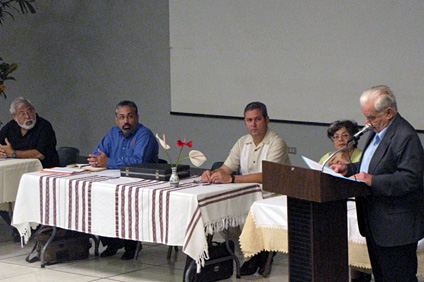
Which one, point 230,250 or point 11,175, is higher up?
point 11,175

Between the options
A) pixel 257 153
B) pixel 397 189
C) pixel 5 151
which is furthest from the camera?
pixel 5 151

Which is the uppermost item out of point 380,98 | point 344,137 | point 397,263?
point 380,98

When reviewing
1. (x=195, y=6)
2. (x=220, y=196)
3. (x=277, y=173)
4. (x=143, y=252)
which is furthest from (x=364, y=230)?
(x=195, y=6)

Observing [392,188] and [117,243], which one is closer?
[392,188]

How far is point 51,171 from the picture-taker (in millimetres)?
5027

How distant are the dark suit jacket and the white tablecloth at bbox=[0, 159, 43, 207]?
3.41m

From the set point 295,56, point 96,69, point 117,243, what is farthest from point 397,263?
point 96,69

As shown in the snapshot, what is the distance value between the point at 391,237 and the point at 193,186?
172 cm

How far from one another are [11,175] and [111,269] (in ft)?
4.25

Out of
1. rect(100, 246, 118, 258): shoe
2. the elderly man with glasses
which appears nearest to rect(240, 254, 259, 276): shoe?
rect(100, 246, 118, 258): shoe

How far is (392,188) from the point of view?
9.46 ft

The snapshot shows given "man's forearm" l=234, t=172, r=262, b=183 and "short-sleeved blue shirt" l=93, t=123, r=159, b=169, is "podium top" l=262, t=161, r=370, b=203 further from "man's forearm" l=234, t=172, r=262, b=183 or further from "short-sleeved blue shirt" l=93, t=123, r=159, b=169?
"short-sleeved blue shirt" l=93, t=123, r=159, b=169

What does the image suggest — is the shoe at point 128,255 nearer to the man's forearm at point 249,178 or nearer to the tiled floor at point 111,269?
the tiled floor at point 111,269

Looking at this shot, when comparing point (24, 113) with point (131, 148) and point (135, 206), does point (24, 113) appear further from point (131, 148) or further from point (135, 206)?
point (135, 206)
